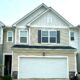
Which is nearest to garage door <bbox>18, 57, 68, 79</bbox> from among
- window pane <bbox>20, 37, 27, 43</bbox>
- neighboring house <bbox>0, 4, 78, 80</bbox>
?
neighboring house <bbox>0, 4, 78, 80</bbox>

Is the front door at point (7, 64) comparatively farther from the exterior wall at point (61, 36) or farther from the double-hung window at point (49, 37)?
the double-hung window at point (49, 37)

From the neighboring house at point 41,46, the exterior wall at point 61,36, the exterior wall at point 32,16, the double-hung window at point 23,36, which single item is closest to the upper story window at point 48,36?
the neighboring house at point 41,46

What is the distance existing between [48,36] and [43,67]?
474 centimetres

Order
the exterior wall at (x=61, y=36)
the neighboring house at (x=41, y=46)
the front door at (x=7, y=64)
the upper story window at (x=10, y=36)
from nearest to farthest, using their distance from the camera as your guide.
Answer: the neighboring house at (x=41, y=46) → the exterior wall at (x=61, y=36) → the upper story window at (x=10, y=36) → the front door at (x=7, y=64)

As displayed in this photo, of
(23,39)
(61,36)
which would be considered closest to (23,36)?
(23,39)

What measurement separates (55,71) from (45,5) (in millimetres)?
9648

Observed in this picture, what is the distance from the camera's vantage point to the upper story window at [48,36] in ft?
105

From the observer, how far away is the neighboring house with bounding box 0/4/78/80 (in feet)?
95.7

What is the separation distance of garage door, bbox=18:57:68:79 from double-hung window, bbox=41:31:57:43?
3235 millimetres

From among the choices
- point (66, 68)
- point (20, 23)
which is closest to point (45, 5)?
point (20, 23)

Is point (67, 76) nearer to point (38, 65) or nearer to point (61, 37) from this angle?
point (38, 65)

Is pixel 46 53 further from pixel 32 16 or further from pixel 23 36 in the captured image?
pixel 32 16

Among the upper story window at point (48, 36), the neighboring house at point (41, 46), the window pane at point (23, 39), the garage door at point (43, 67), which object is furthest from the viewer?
the window pane at point (23, 39)

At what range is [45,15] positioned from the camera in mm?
32656
